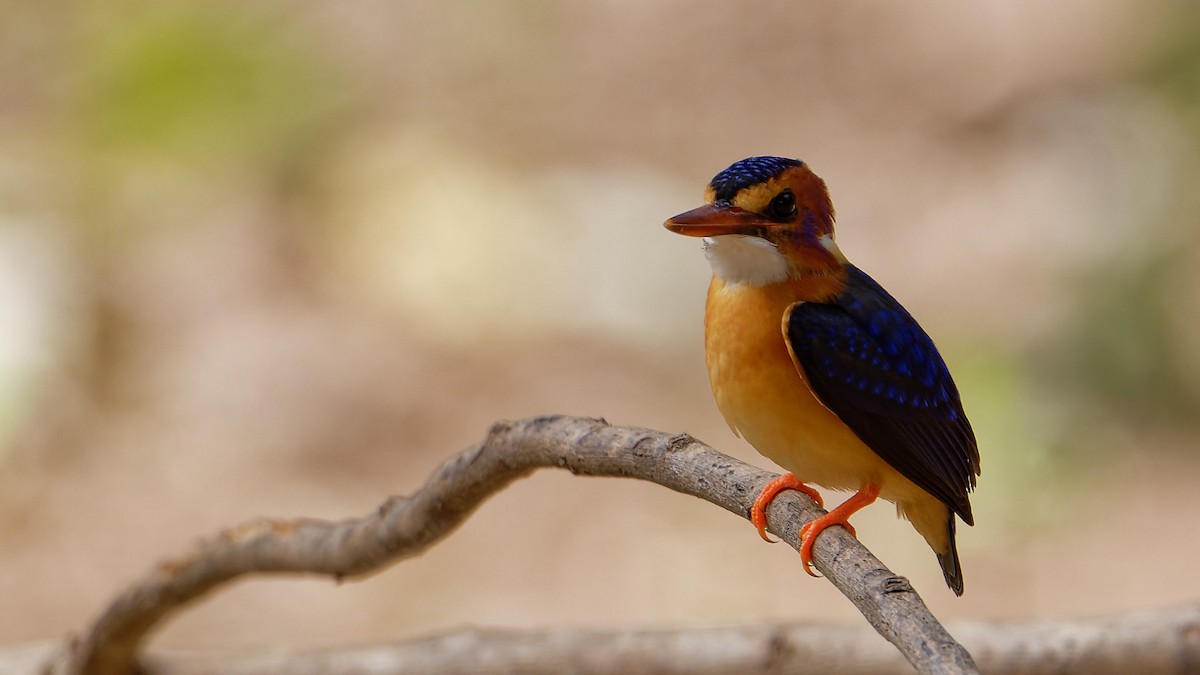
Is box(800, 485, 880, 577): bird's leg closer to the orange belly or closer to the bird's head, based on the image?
the orange belly

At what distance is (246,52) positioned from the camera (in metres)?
6.87

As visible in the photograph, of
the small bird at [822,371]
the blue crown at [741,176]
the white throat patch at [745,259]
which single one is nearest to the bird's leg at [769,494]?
the small bird at [822,371]

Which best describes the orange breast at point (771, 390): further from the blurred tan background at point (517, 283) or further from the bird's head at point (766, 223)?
the blurred tan background at point (517, 283)

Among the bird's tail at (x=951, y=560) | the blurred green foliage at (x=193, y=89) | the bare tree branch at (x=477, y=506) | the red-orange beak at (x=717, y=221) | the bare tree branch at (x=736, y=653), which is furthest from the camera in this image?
the blurred green foliage at (x=193, y=89)

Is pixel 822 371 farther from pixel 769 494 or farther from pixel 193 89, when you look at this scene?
pixel 193 89

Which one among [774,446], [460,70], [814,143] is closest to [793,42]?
[814,143]

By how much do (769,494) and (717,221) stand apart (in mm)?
453

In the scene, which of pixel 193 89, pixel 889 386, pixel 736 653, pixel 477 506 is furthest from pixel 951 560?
pixel 193 89

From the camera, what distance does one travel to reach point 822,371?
1.99m

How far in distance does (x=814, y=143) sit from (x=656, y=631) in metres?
4.99

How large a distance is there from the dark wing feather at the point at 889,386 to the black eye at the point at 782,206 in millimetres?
154

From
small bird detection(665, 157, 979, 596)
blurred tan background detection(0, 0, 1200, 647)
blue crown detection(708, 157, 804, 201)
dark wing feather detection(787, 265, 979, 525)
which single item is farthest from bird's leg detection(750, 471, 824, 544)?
blurred tan background detection(0, 0, 1200, 647)

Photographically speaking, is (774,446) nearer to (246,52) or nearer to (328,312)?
(328,312)

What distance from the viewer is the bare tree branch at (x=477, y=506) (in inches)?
61.2
